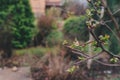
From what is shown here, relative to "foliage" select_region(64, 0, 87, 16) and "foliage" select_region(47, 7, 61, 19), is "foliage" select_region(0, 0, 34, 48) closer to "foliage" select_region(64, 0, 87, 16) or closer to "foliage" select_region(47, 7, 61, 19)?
"foliage" select_region(47, 7, 61, 19)

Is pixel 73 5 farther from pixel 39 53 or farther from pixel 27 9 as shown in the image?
pixel 39 53

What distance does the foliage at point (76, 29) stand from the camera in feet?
29.3

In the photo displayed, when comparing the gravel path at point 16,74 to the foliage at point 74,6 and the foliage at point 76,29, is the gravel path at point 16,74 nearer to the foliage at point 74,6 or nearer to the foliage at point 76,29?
the foliage at point 76,29

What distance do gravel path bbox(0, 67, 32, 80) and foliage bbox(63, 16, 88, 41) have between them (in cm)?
144

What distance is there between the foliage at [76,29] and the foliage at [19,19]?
95 centimetres

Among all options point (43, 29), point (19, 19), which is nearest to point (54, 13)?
point (43, 29)

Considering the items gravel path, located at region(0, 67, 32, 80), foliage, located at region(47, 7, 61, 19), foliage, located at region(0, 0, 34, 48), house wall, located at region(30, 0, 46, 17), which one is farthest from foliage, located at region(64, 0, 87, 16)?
gravel path, located at region(0, 67, 32, 80)

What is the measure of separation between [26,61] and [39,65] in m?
1.07

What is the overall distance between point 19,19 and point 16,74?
2.10 metres

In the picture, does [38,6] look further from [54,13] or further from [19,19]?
[19,19]

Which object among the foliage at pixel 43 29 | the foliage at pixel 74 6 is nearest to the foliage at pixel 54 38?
the foliage at pixel 43 29

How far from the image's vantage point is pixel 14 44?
9.59 meters

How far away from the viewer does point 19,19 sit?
965cm

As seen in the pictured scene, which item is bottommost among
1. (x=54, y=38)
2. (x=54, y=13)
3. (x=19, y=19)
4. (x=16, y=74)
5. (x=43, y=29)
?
(x=16, y=74)
